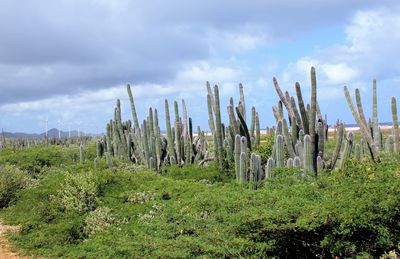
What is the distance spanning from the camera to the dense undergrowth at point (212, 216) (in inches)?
272

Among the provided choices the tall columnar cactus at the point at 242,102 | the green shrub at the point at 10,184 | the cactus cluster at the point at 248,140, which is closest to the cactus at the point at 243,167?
the cactus cluster at the point at 248,140

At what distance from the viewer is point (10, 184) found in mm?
15984

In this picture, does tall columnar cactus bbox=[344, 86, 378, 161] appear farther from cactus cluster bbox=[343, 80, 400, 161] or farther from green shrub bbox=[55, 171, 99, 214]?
green shrub bbox=[55, 171, 99, 214]

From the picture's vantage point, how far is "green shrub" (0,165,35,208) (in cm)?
1550

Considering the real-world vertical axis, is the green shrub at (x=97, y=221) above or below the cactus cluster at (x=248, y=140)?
below

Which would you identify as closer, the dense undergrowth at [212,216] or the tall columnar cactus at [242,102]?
the dense undergrowth at [212,216]

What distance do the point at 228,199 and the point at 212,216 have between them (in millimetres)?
679

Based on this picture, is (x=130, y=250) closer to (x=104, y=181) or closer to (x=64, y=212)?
(x=64, y=212)

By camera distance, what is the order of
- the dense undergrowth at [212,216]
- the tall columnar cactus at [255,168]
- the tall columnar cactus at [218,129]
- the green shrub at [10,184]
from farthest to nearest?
1. the tall columnar cactus at [218,129]
2. the green shrub at [10,184]
3. the tall columnar cactus at [255,168]
4. the dense undergrowth at [212,216]

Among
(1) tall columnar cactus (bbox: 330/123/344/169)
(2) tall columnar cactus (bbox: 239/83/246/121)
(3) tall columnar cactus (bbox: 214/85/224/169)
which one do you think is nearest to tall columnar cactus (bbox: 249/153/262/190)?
(1) tall columnar cactus (bbox: 330/123/344/169)

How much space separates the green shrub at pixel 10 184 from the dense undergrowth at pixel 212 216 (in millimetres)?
71

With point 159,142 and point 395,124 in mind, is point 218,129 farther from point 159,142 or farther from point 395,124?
point 395,124

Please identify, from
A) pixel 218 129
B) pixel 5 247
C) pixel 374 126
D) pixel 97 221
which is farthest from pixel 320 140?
pixel 5 247

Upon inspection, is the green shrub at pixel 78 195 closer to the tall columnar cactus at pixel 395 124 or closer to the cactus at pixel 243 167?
the cactus at pixel 243 167
